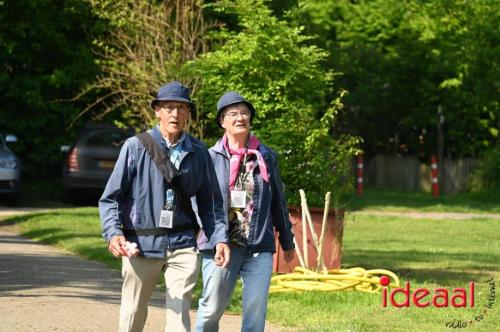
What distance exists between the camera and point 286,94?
14.8 meters

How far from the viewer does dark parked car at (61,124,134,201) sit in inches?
1048

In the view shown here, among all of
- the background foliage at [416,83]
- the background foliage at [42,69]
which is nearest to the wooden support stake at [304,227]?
the background foliage at [42,69]

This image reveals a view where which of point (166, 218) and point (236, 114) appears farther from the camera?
point (236, 114)

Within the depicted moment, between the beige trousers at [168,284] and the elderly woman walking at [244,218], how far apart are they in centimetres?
43

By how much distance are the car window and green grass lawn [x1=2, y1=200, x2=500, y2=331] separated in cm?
185

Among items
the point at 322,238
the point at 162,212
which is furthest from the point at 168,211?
the point at 322,238

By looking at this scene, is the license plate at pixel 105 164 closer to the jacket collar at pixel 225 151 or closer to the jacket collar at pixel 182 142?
the jacket collar at pixel 225 151

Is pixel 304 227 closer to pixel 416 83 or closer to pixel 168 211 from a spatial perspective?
pixel 168 211

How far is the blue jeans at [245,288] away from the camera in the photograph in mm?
8031

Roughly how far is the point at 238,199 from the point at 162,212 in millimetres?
851

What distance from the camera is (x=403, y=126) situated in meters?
47.5

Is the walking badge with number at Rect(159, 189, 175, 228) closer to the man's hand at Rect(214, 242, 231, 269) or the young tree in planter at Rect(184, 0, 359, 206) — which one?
the man's hand at Rect(214, 242, 231, 269)

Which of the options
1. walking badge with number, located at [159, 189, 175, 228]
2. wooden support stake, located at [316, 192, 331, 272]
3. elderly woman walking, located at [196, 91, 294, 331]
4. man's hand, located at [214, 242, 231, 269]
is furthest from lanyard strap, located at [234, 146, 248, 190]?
wooden support stake, located at [316, 192, 331, 272]

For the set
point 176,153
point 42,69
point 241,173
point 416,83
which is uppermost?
point 416,83
